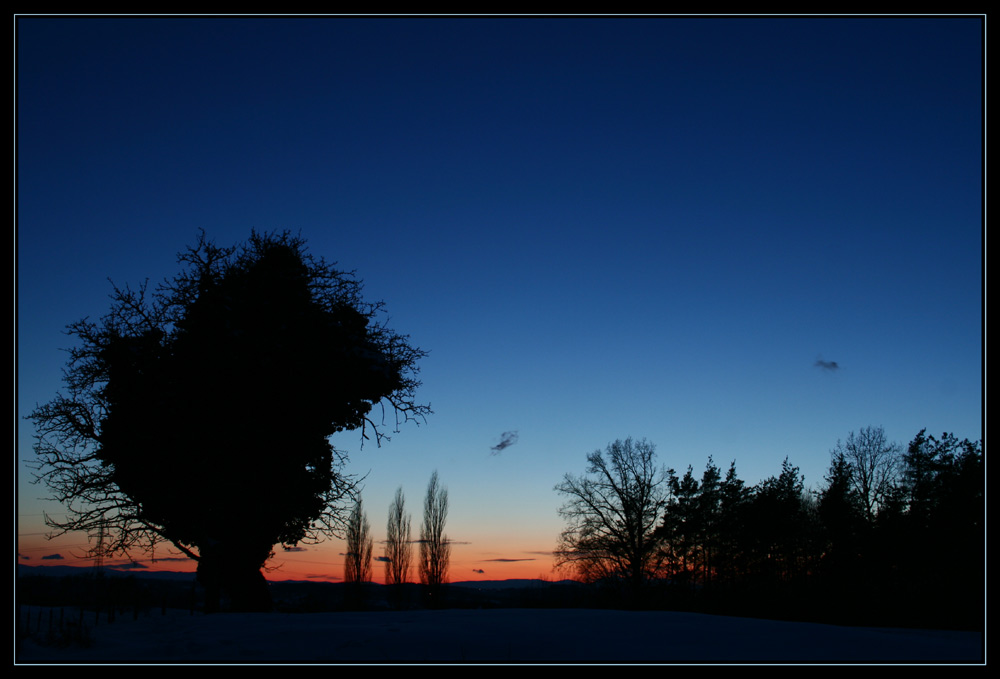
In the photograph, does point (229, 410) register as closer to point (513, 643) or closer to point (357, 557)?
point (513, 643)

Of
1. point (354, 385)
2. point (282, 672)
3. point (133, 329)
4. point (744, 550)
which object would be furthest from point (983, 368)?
point (744, 550)

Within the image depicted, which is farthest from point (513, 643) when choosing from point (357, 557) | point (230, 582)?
point (357, 557)

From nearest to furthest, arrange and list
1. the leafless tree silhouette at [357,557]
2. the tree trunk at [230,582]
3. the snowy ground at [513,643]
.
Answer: the snowy ground at [513,643] < the tree trunk at [230,582] < the leafless tree silhouette at [357,557]

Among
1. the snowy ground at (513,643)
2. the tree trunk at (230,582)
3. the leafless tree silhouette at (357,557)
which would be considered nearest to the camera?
the snowy ground at (513,643)

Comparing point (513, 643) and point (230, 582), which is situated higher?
point (513, 643)

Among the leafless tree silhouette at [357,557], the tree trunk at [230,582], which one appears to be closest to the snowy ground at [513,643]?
the tree trunk at [230,582]

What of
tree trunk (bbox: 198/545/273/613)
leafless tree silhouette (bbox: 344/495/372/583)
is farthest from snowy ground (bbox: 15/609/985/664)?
leafless tree silhouette (bbox: 344/495/372/583)

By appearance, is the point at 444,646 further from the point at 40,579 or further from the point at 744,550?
the point at 744,550

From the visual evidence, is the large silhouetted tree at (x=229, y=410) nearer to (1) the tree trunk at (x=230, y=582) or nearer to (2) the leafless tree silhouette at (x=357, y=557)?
(1) the tree trunk at (x=230, y=582)

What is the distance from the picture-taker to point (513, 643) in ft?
28.2

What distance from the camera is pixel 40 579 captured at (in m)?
16.2

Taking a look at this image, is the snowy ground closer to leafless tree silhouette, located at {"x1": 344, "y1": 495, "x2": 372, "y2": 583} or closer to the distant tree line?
the distant tree line

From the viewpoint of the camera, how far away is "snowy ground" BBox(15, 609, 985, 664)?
7.71 m

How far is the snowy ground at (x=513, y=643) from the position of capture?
7707mm
